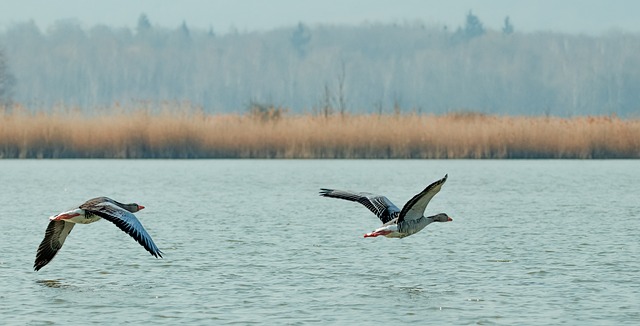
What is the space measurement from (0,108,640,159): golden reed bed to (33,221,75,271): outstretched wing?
1837 cm

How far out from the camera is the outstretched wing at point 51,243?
1017 cm

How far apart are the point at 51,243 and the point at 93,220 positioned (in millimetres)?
532

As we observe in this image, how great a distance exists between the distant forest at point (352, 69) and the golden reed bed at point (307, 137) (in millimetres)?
61665

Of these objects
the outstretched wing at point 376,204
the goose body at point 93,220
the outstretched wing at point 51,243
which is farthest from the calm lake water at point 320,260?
the outstretched wing at point 376,204

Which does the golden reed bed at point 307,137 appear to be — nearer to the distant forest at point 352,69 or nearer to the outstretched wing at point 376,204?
the outstretched wing at point 376,204

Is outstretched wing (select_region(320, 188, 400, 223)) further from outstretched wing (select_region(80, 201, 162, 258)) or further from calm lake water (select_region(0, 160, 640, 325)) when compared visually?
outstretched wing (select_region(80, 201, 162, 258))

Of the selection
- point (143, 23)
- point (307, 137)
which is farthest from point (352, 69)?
point (307, 137)

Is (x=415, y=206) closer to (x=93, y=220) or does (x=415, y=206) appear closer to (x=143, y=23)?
(x=93, y=220)

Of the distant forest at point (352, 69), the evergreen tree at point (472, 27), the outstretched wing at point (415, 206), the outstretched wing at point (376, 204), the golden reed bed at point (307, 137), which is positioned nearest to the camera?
the outstretched wing at point (415, 206)

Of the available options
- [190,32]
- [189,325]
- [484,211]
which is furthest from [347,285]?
[190,32]

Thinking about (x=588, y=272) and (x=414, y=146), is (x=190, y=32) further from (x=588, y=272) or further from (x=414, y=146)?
(x=588, y=272)

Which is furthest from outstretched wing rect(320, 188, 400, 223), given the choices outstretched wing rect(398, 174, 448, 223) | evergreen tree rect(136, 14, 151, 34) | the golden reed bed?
evergreen tree rect(136, 14, 151, 34)

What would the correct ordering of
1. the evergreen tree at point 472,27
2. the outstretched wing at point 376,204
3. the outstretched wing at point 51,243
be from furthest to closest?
the evergreen tree at point 472,27 < the outstretched wing at point 376,204 < the outstretched wing at point 51,243

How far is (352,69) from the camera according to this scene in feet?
339
